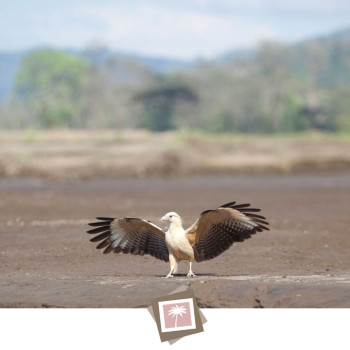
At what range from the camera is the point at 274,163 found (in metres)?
33.8

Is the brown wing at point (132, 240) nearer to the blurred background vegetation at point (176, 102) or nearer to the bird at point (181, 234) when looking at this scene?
the bird at point (181, 234)

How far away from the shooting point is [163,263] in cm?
1209

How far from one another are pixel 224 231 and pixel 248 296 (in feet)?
4.72

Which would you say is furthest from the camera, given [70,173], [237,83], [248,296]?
[237,83]

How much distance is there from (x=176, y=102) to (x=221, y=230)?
47.9 meters

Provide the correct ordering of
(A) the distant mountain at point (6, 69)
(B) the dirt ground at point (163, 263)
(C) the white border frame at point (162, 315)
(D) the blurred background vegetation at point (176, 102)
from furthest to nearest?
(A) the distant mountain at point (6, 69) < (D) the blurred background vegetation at point (176, 102) < (B) the dirt ground at point (163, 263) < (C) the white border frame at point (162, 315)

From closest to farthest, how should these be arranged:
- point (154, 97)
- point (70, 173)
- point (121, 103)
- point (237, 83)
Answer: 1. point (70, 173)
2. point (154, 97)
3. point (121, 103)
4. point (237, 83)

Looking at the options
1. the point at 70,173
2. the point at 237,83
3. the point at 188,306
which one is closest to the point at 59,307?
the point at 188,306

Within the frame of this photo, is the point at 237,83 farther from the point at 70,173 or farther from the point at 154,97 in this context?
the point at 70,173

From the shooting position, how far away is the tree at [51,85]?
5616cm

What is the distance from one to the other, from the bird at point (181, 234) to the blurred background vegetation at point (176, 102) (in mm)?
38227

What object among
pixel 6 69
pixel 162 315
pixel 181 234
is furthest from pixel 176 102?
pixel 6 69

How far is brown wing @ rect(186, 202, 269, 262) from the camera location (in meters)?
9.75

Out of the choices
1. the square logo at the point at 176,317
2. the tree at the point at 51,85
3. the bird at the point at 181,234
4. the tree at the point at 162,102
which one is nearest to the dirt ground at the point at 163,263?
the bird at the point at 181,234
